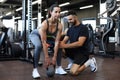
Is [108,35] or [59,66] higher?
[108,35]

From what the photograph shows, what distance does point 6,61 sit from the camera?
5.99 metres

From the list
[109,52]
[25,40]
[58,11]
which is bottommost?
[109,52]

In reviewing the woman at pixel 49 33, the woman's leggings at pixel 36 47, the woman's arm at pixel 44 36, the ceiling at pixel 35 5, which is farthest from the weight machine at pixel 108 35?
the ceiling at pixel 35 5

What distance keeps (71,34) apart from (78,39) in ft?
0.68

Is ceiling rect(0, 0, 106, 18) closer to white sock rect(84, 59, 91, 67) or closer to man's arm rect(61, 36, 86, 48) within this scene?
white sock rect(84, 59, 91, 67)

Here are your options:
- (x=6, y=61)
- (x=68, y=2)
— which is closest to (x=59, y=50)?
(x=6, y=61)

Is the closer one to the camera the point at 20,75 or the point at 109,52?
the point at 20,75

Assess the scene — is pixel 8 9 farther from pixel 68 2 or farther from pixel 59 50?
pixel 59 50

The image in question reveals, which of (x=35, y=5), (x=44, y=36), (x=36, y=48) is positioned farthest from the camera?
(x=35, y=5)

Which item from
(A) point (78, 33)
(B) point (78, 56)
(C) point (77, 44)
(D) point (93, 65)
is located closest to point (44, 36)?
(C) point (77, 44)

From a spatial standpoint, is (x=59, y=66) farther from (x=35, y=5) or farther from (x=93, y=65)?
(x=35, y=5)

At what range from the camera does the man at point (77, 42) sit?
3811 millimetres

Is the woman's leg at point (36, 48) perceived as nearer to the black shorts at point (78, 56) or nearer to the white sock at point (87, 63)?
the black shorts at point (78, 56)

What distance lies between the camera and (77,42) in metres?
3.75
